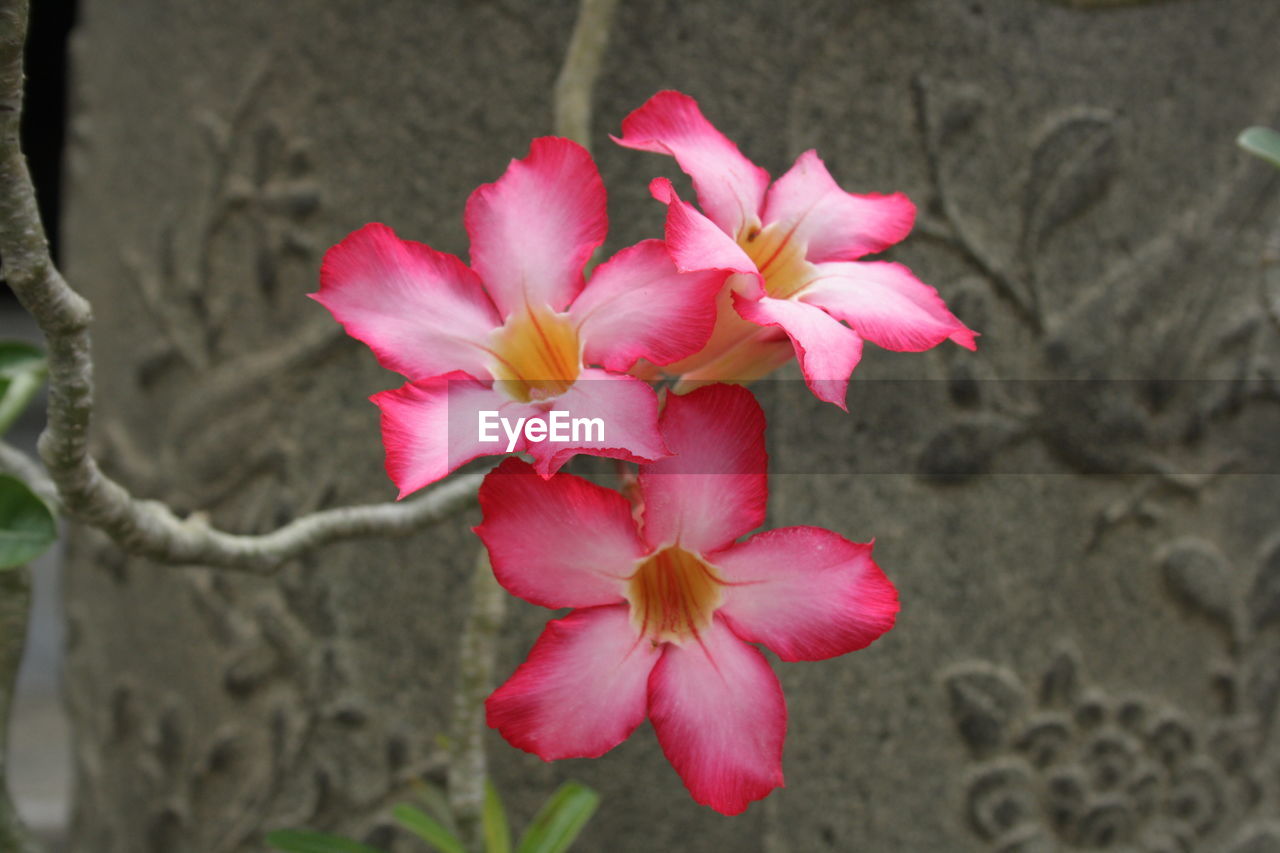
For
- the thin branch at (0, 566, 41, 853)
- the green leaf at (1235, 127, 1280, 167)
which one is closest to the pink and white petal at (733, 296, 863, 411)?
the green leaf at (1235, 127, 1280, 167)

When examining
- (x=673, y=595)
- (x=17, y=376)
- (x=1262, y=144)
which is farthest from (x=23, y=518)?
(x=1262, y=144)

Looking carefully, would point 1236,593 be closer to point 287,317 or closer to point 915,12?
point 915,12

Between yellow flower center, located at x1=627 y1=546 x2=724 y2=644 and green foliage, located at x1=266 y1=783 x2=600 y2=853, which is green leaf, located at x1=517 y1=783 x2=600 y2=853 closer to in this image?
green foliage, located at x1=266 y1=783 x2=600 y2=853

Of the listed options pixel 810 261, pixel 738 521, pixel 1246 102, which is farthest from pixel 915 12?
pixel 738 521

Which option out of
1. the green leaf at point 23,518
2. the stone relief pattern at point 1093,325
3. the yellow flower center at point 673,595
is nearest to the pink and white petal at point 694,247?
the yellow flower center at point 673,595

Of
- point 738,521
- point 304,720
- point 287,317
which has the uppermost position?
point 738,521

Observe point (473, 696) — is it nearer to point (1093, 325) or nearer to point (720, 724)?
point (720, 724)
